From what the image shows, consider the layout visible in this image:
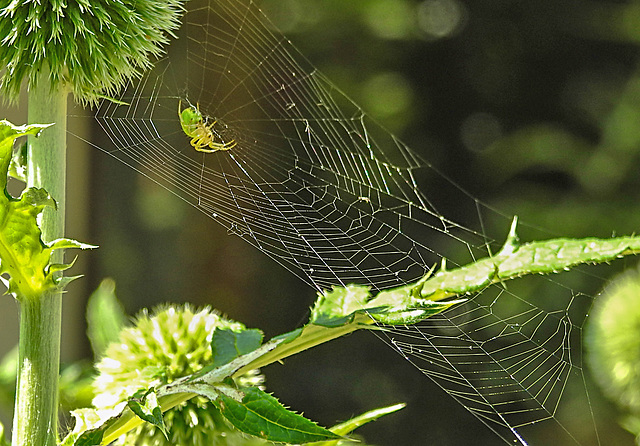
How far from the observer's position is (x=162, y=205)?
184 centimetres

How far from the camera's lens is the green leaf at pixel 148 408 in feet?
1.30

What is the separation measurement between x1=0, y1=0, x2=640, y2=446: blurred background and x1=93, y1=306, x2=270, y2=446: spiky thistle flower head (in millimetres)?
1005

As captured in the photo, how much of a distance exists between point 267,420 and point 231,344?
0.10 m

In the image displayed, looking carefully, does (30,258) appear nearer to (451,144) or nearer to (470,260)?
(470,260)

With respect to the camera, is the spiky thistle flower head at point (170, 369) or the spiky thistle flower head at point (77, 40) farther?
the spiky thistle flower head at point (170, 369)

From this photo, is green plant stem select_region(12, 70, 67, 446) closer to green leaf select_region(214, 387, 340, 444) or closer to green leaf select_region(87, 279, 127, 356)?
green leaf select_region(214, 387, 340, 444)

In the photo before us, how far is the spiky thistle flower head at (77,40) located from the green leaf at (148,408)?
8.4 inches

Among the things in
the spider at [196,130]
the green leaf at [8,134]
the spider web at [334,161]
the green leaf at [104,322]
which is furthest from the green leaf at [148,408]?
the spider web at [334,161]

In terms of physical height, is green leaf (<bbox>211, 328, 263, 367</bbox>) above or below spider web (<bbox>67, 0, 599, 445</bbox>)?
below

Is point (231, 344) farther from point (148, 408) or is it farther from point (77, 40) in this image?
point (77, 40)

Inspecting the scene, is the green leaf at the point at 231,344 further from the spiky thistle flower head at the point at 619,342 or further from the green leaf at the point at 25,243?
the spiky thistle flower head at the point at 619,342

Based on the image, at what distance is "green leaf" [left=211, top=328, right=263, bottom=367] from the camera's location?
1.65 feet

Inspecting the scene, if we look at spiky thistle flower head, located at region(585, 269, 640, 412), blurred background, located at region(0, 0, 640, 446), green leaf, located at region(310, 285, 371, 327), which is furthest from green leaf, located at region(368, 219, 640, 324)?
blurred background, located at region(0, 0, 640, 446)

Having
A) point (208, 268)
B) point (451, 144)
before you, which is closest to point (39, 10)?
point (208, 268)
